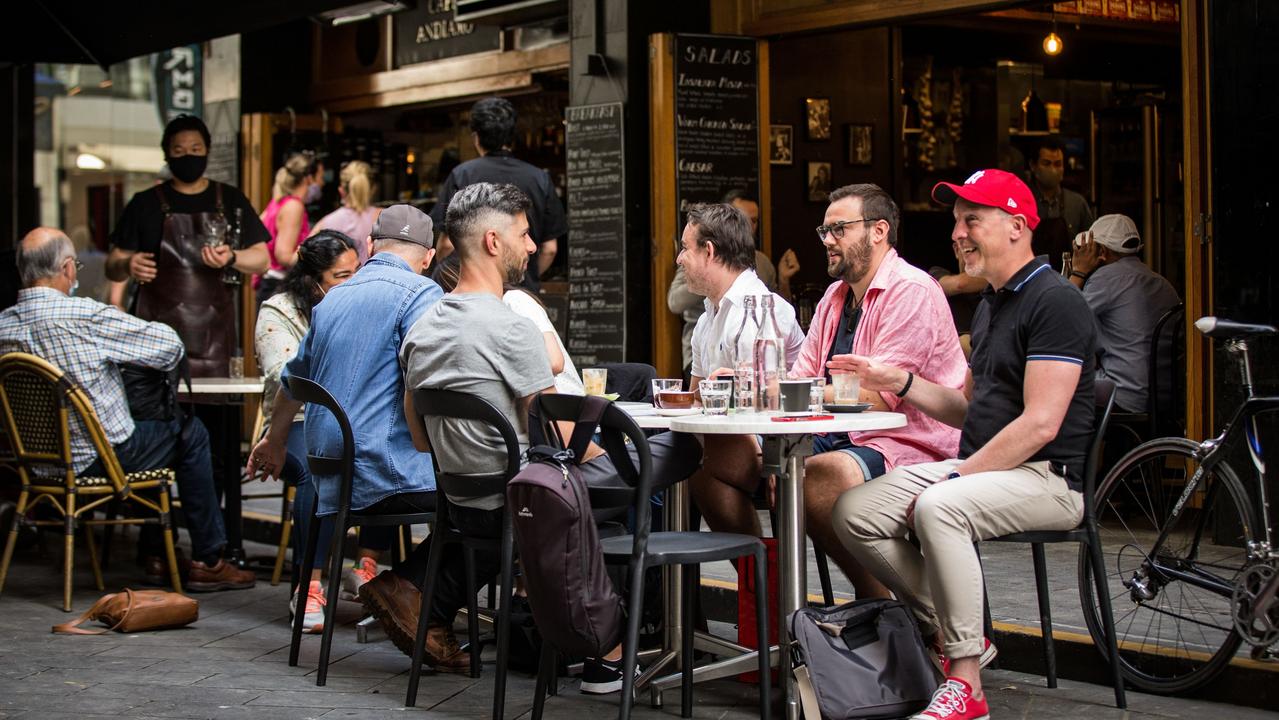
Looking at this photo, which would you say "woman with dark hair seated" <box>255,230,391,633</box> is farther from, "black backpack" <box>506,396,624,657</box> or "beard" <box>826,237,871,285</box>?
"beard" <box>826,237,871,285</box>

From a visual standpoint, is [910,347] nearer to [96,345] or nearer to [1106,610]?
[1106,610]

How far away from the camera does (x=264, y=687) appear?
15.4 feet

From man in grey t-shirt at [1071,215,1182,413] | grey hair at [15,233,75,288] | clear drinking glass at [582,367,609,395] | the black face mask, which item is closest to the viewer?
clear drinking glass at [582,367,609,395]

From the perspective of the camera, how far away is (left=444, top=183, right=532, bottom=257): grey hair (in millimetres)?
4413

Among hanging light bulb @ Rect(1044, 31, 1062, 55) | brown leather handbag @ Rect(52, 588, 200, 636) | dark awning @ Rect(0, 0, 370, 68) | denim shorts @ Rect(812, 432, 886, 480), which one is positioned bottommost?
brown leather handbag @ Rect(52, 588, 200, 636)

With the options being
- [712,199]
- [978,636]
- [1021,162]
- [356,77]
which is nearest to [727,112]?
[712,199]

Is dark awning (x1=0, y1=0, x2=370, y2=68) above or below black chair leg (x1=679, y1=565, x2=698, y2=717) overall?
above

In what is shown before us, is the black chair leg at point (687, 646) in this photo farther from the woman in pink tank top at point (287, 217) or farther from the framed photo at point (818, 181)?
the framed photo at point (818, 181)

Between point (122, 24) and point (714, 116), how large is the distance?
3.10 metres

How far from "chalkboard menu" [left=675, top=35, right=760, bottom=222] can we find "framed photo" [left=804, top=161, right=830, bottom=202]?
1.48m

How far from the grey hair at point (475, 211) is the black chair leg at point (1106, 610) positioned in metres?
1.87

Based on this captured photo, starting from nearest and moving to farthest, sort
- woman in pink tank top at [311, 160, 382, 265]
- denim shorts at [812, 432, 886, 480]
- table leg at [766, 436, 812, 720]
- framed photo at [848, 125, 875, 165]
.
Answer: table leg at [766, 436, 812, 720] → denim shorts at [812, 432, 886, 480] → woman in pink tank top at [311, 160, 382, 265] → framed photo at [848, 125, 875, 165]

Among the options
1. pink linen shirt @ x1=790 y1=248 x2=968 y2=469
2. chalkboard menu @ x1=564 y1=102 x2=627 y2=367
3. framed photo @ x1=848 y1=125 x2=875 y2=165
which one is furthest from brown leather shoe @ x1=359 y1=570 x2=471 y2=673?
framed photo @ x1=848 y1=125 x2=875 y2=165

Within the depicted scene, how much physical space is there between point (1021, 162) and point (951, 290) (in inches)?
107
